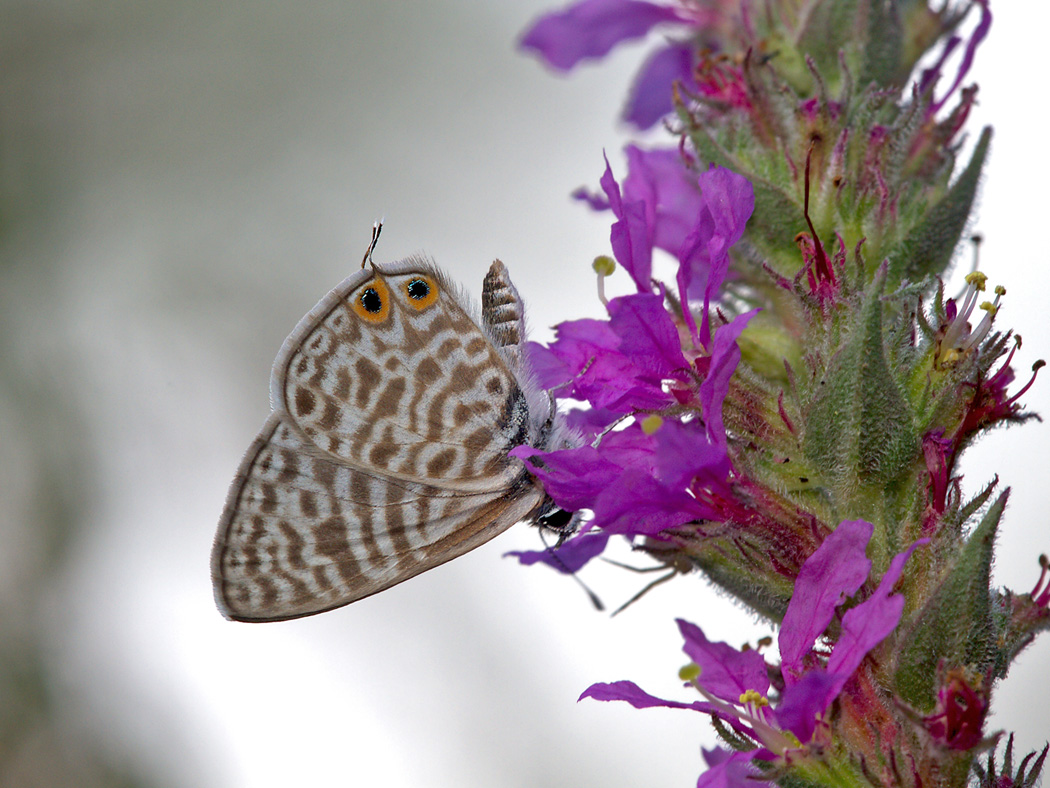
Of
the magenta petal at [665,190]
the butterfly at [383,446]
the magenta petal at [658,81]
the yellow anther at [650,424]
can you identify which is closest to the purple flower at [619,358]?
the butterfly at [383,446]

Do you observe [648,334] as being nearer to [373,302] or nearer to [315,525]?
[373,302]

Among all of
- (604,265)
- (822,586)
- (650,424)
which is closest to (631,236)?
(604,265)

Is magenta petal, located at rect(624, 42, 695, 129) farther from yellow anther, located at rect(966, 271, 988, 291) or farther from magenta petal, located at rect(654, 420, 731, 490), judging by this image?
magenta petal, located at rect(654, 420, 731, 490)

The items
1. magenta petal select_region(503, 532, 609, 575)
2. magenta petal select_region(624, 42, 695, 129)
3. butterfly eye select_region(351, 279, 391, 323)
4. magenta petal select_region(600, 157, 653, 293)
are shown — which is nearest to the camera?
magenta petal select_region(600, 157, 653, 293)

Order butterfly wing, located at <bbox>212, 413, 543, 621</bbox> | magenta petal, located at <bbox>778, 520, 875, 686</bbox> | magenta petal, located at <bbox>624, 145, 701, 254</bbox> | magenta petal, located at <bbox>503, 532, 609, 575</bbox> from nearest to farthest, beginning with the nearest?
magenta petal, located at <bbox>778, 520, 875, 686</bbox> < magenta petal, located at <bbox>503, 532, 609, 575</bbox> < butterfly wing, located at <bbox>212, 413, 543, 621</bbox> < magenta petal, located at <bbox>624, 145, 701, 254</bbox>

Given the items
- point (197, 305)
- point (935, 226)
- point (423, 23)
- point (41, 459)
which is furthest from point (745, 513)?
point (423, 23)

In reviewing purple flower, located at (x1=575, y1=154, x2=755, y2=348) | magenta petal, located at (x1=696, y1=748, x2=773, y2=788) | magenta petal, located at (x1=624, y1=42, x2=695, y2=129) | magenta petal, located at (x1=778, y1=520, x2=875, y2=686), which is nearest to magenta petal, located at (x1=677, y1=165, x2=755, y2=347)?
purple flower, located at (x1=575, y1=154, x2=755, y2=348)

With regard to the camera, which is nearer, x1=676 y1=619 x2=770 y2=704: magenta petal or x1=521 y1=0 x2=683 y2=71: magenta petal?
x1=676 y1=619 x2=770 y2=704: magenta petal
